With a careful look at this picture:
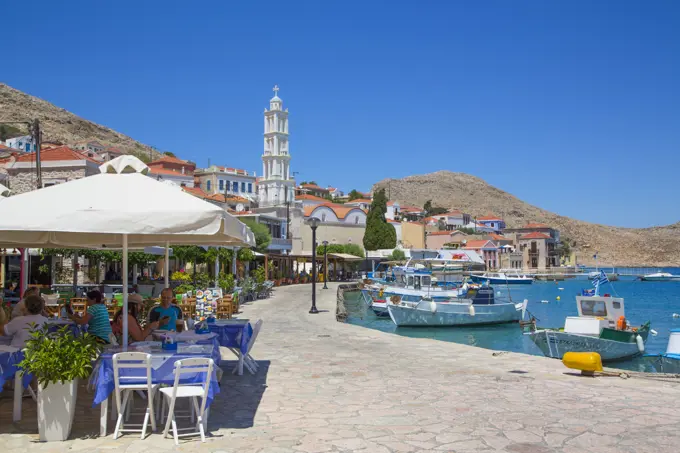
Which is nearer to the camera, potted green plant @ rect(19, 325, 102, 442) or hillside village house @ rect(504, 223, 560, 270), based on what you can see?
potted green plant @ rect(19, 325, 102, 442)

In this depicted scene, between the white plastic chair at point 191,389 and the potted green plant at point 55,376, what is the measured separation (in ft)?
2.67

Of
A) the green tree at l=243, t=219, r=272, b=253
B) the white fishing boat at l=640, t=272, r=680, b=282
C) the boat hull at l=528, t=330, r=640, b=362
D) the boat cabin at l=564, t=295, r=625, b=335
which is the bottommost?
the white fishing boat at l=640, t=272, r=680, b=282

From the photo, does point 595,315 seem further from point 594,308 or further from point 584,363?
point 584,363

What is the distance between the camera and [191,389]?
569 centimetres

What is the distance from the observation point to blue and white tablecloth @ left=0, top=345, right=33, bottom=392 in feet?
19.3

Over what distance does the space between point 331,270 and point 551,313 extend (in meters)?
25.8

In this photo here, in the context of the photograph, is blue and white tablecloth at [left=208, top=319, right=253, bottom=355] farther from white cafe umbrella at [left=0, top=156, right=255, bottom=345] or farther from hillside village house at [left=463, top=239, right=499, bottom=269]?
hillside village house at [left=463, top=239, right=499, bottom=269]

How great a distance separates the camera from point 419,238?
286 feet

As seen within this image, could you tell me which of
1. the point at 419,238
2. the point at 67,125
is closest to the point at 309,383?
the point at 419,238

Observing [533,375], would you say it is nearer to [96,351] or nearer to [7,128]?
[96,351]

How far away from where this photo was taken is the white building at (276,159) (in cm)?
7450

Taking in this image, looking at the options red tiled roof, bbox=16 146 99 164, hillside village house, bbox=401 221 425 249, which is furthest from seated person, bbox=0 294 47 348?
hillside village house, bbox=401 221 425 249

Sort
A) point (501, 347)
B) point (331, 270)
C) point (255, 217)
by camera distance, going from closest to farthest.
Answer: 1. point (501, 347)
2. point (255, 217)
3. point (331, 270)

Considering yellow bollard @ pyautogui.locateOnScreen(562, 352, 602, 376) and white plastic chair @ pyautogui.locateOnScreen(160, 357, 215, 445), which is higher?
white plastic chair @ pyautogui.locateOnScreen(160, 357, 215, 445)
